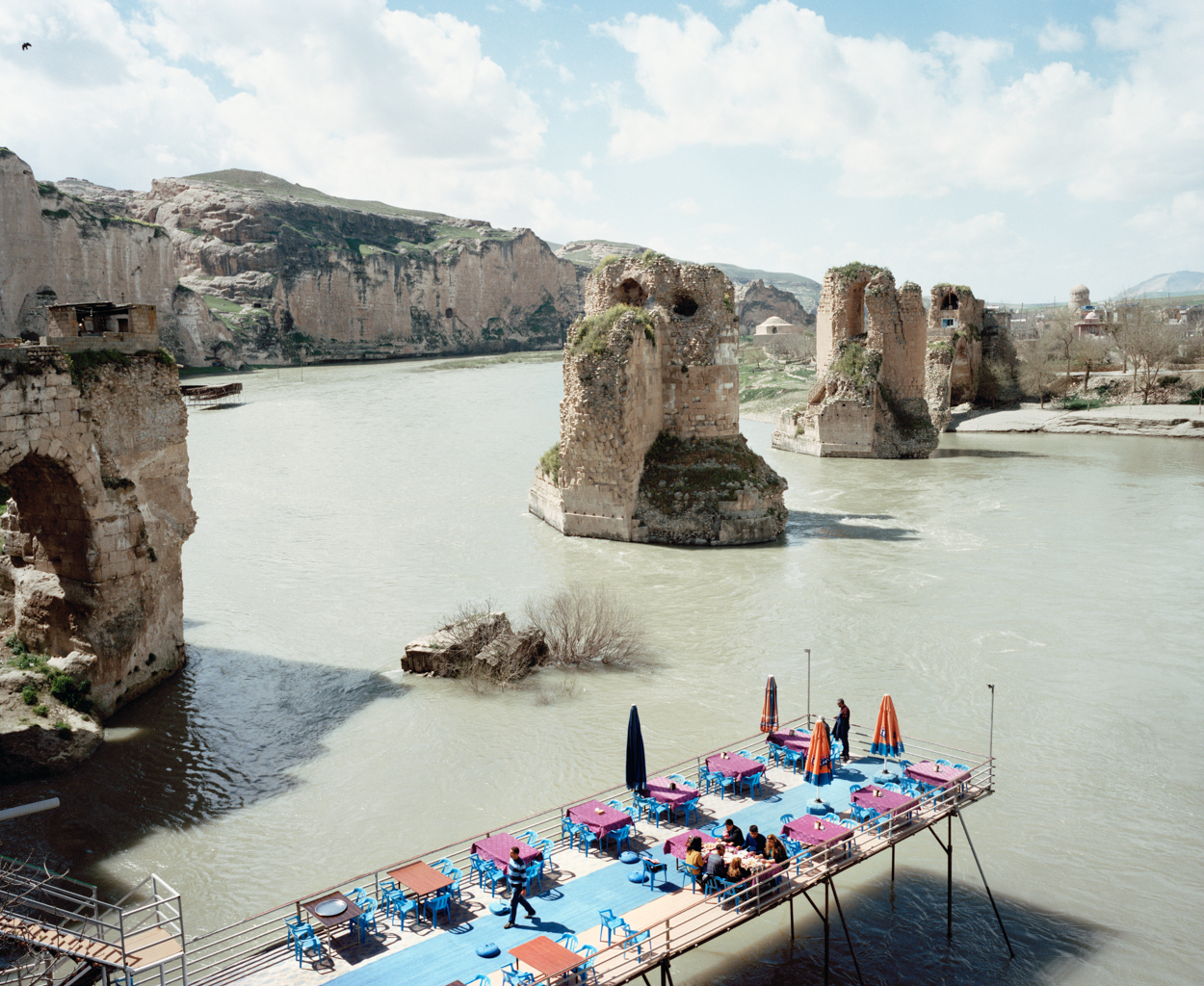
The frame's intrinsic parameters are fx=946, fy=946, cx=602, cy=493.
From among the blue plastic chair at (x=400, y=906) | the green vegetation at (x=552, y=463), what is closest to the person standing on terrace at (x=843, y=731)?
the blue plastic chair at (x=400, y=906)

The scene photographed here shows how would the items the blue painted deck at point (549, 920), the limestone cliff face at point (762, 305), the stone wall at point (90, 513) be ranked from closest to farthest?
the blue painted deck at point (549, 920)
the stone wall at point (90, 513)
the limestone cliff face at point (762, 305)

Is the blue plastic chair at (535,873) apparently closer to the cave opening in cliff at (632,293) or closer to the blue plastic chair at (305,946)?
the blue plastic chair at (305,946)

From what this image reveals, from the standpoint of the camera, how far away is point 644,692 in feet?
54.6

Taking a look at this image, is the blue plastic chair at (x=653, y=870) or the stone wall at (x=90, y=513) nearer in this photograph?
the blue plastic chair at (x=653, y=870)

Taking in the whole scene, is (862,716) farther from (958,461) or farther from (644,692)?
(958,461)

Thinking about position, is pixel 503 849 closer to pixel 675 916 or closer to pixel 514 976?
pixel 514 976

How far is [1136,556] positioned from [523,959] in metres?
23.0

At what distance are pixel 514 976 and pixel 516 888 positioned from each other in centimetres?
98

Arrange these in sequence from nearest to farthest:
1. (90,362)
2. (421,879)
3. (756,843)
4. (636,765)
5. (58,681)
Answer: (421,879) → (756,843) → (636,765) → (58,681) → (90,362)

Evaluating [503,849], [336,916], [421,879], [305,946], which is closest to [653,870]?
[503,849]

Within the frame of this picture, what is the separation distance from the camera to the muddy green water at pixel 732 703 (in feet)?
35.2

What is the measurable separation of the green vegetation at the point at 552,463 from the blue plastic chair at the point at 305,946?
2091 centimetres

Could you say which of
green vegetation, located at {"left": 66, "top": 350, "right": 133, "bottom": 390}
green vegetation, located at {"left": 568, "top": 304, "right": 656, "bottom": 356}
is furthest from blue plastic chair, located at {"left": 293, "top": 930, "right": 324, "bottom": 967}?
green vegetation, located at {"left": 568, "top": 304, "right": 656, "bottom": 356}

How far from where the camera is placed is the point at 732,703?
16.1 m
